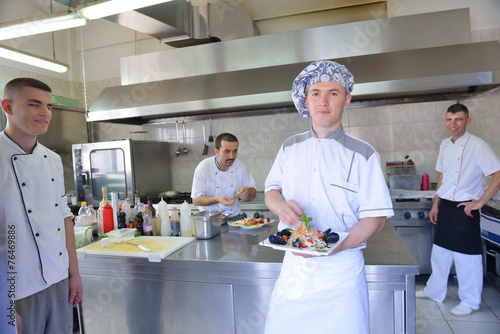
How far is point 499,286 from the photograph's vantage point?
317cm

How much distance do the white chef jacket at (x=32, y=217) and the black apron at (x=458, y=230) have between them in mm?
3125

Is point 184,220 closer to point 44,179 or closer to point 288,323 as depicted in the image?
point 44,179

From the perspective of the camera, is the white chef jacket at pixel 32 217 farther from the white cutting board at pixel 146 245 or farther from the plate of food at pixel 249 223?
the plate of food at pixel 249 223

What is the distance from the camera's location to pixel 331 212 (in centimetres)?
140

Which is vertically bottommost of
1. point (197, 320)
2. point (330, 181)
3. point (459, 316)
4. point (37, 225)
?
point (459, 316)

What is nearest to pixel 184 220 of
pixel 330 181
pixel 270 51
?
pixel 330 181

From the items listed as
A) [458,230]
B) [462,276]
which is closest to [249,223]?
[458,230]

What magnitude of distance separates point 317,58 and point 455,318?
109 inches

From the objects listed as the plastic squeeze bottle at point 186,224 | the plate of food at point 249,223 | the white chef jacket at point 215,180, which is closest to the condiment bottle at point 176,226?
the plastic squeeze bottle at point 186,224

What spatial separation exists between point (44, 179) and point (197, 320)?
117cm

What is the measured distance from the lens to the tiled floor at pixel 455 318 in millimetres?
2645

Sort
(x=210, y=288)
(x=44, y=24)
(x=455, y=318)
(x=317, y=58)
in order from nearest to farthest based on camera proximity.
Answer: (x=210, y=288)
(x=44, y=24)
(x=455, y=318)
(x=317, y=58)

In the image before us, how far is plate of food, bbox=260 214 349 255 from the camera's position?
122 centimetres

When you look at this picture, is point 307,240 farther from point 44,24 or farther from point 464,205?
point 44,24
